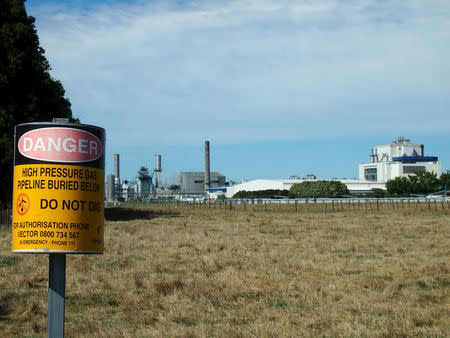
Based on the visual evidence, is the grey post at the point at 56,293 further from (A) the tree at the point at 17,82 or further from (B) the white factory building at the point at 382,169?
(B) the white factory building at the point at 382,169

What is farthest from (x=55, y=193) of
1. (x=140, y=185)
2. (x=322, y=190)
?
(x=140, y=185)

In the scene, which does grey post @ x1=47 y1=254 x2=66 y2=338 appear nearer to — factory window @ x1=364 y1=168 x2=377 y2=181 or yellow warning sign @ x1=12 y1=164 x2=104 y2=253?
yellow warning sign @ x1=12 y1=164 x2=104 y2=253

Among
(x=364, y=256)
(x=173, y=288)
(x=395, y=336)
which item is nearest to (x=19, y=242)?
(x=395, y=336)

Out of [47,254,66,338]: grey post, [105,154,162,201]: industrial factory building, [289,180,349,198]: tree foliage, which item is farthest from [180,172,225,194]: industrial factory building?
[47,254,66,338]: grey post

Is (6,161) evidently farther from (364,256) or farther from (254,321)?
(254,321)

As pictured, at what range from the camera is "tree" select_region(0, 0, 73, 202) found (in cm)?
2988

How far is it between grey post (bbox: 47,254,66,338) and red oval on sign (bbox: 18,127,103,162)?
914 mm

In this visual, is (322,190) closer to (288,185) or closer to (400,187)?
(400,187)

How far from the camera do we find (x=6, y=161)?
29281mm

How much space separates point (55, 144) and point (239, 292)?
223 inches

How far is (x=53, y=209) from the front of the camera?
5145 millimetres

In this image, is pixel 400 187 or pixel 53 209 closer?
pixel 53 209

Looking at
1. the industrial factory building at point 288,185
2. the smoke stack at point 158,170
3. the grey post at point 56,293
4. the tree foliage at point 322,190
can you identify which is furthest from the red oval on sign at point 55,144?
the smoke stack at point 158,170

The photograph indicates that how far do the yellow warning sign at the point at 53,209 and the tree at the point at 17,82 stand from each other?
83.3 ft
